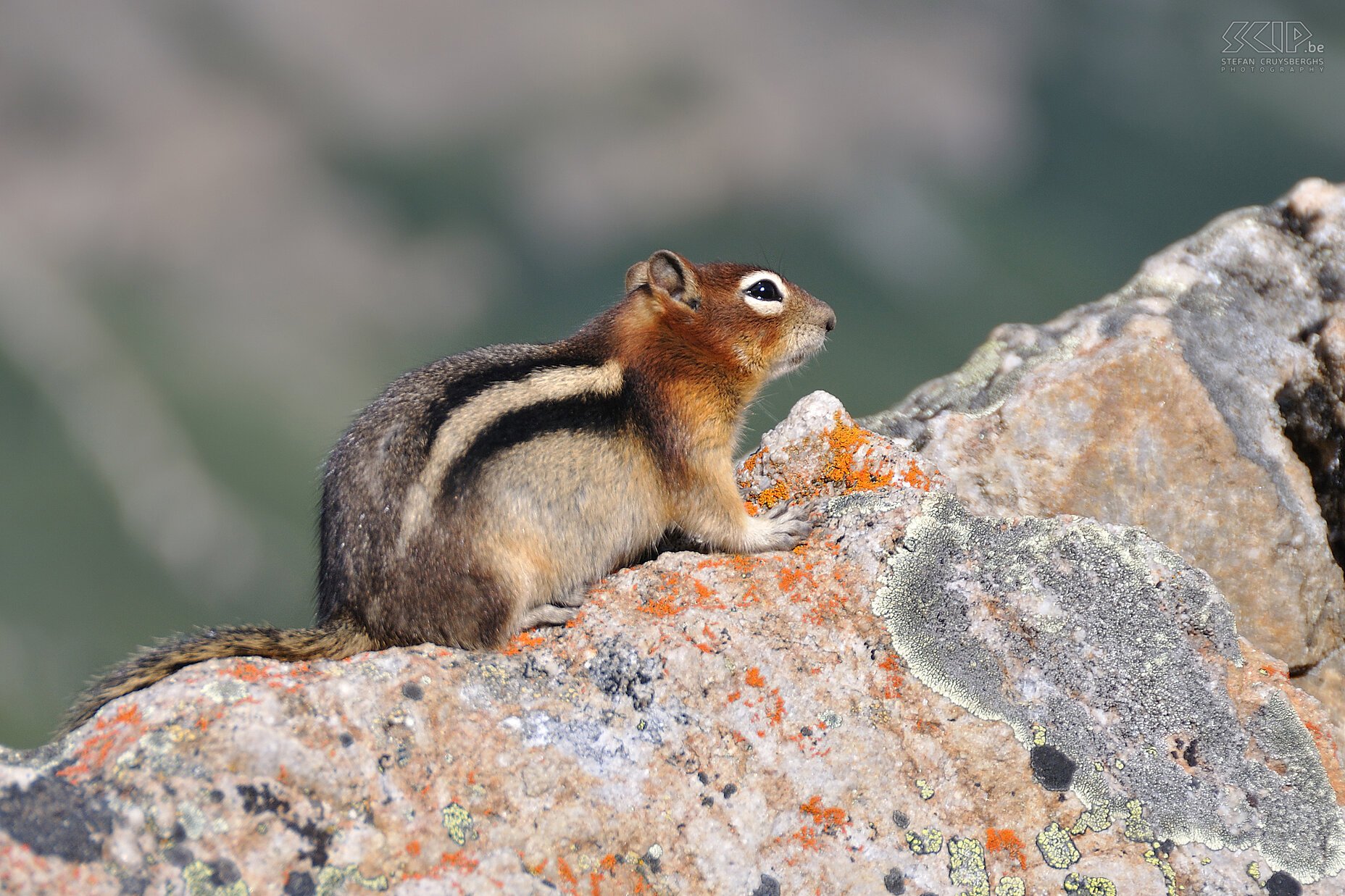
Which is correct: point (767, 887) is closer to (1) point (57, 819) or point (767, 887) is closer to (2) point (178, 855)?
(2) point (178, 855)

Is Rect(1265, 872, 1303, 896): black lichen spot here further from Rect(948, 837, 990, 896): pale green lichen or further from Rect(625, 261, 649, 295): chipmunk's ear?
Rect(625, 261, 649, 295): chipmunk's ear

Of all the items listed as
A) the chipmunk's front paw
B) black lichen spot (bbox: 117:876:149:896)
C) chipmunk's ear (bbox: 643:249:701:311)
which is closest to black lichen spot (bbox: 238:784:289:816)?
black lichen spot (bbox: 117:876:149:896)

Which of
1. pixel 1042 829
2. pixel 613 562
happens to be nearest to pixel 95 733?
pixel 613 562

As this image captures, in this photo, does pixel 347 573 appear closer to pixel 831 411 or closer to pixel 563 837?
pixel 563 837

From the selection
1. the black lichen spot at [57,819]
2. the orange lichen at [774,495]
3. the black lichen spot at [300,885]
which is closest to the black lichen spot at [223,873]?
the black lichen spot at [300,885]

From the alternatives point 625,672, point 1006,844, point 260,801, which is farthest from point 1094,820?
point 260,801

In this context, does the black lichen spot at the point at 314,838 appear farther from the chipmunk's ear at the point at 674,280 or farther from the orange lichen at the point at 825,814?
the chipmunk's ear at the point at 674,280
